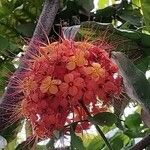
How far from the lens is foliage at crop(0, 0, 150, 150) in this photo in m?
1.27

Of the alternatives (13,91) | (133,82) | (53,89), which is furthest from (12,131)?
(133,82)

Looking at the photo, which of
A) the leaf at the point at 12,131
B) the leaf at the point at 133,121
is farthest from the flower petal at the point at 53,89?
the leaf at the point at 133,121

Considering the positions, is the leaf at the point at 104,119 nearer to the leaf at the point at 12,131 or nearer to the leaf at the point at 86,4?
the leaf at the point at 12,131

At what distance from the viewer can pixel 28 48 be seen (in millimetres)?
1382

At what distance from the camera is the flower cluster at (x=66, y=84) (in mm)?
1154

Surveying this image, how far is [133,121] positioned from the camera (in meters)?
1.59

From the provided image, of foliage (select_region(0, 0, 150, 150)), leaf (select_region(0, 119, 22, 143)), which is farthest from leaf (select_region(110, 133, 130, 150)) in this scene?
leaf (select_region(0, 119, 22, 143))

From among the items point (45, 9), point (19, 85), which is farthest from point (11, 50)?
point (19, 85)

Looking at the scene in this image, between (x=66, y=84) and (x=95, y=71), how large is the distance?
2.8 inches

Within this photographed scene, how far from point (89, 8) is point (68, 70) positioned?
56cm

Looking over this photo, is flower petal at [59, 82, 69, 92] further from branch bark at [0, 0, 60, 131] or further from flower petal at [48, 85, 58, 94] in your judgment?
branch bark at [0, 0, 60, 131]

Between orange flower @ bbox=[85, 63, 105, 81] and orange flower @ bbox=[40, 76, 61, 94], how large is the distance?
0.07 meters

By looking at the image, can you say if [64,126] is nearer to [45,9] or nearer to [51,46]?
[51,46]

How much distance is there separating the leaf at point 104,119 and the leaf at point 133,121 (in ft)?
1.03
